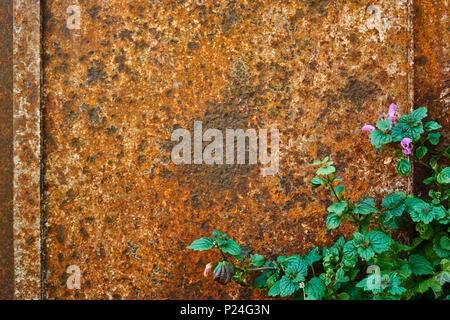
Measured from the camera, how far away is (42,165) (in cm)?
161

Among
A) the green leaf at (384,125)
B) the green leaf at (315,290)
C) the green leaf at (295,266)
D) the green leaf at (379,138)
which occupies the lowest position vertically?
the green leaf at (315,290)

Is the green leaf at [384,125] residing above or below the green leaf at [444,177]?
above

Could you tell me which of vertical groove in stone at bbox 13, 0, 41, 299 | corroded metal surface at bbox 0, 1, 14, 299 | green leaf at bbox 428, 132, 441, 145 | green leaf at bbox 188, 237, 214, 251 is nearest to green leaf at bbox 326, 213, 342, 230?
green leaf at bbox 188, 237, 214, 251

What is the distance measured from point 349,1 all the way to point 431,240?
113 centimetres

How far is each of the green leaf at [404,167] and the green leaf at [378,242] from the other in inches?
12.9

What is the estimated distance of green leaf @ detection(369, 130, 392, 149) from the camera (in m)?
1.41

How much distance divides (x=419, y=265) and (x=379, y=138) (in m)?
0.54

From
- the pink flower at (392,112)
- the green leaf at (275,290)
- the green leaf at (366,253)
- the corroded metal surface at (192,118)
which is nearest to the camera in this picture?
the green leaf at (366,253)

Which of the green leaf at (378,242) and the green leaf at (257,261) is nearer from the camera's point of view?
the green leaf at (378,242)

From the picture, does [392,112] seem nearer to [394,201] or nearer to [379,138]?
[379,138]

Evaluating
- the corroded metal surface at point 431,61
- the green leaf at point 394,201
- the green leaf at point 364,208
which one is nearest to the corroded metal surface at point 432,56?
the corroded metal surface at point 431,61

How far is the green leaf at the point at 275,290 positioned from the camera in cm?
133

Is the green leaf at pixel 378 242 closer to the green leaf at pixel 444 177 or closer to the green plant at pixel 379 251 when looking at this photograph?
the green plant at pixel 379 251

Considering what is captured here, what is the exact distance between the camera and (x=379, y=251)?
1225mm
